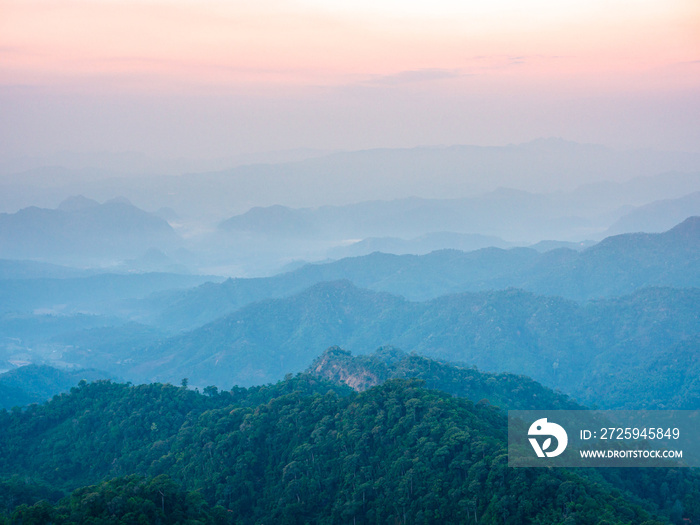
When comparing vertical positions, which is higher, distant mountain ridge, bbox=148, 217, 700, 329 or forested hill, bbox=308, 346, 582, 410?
distant mountain ridge, bbox=148, 217, 700, 329

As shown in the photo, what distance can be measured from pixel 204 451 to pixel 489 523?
2331 cm

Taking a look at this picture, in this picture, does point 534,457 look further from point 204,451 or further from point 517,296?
point 517,296

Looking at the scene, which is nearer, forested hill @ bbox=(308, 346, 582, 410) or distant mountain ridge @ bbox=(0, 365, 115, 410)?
forested hill @ bbox=(308, 346, 582, 410)

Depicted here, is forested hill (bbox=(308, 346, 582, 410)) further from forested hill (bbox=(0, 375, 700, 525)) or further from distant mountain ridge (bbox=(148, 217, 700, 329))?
distant mountain ridge (bbox=(148, 217, 700, 329))

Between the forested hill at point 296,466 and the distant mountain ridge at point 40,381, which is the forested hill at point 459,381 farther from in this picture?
the distant mountain ridge at point 40,381

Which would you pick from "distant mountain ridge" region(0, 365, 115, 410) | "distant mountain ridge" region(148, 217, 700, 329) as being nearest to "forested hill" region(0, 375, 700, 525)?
"distant mountain ridge" region(0, 365, 115, 410)

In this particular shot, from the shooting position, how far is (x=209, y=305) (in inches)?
6919

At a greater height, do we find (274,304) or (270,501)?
(274,304)

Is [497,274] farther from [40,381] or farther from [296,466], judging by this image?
[296,466]

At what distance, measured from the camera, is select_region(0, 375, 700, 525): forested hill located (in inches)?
1441

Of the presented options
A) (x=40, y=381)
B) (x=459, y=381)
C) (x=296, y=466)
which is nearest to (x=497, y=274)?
(x=459, y=381)

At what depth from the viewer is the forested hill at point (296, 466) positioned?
3659 centimetres

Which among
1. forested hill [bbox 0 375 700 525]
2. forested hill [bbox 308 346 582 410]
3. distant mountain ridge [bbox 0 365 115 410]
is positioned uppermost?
distant mountain ridge [bbox 0 365 115 410]

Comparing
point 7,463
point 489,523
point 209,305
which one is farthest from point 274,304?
point 489,523
